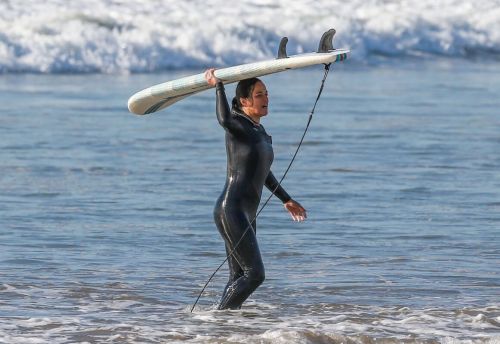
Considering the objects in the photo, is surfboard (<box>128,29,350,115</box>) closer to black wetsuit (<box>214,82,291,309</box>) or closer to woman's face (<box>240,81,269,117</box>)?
woman's face (<box>240,81,269,117</box>)

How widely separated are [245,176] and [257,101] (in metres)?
0.40

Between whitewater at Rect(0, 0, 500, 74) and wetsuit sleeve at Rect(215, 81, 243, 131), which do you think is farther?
whitewater at Rect(0, 0, 500, 74)

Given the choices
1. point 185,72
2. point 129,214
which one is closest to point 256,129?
point 129,214

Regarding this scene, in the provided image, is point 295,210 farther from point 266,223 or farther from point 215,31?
point 215,31

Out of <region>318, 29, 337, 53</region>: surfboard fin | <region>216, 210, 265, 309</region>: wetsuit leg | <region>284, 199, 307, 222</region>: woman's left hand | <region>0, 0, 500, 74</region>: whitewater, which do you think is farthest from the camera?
<region>0, 0, 500, 74</region>: whitewater

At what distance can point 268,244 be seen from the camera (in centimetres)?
1045

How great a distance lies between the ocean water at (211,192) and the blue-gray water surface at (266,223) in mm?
24

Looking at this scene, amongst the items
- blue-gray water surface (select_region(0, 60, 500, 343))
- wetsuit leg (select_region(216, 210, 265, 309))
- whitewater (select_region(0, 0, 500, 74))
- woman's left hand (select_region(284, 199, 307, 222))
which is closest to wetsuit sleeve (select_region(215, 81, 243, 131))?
wetsuit leg (select_region(216, 210, 265, 309))

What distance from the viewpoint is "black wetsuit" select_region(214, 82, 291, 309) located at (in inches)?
312

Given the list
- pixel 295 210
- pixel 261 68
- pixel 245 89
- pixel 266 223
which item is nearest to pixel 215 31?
pixel 266 223

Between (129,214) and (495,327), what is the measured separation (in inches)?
167

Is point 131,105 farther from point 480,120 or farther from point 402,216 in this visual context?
point 480,120

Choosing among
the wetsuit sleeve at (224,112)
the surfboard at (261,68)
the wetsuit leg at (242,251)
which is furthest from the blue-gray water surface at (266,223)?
the surfboard at (261,68)

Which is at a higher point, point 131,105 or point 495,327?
point 131,105
